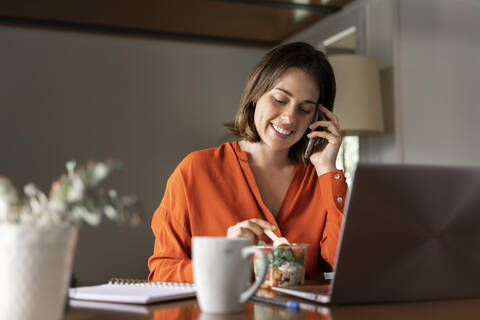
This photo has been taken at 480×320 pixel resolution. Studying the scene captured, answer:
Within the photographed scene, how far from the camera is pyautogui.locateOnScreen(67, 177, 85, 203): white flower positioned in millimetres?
625

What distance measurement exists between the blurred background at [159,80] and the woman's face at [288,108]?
1620 mm

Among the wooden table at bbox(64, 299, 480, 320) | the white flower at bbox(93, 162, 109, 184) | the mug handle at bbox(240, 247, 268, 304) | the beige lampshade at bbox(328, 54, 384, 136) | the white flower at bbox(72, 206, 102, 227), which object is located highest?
the beige lampshade at bbox(328, 54, 384, 136)

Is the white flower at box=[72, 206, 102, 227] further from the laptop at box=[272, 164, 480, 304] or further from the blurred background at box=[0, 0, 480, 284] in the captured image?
the blurred background at box=[0, 0, 480, 284]

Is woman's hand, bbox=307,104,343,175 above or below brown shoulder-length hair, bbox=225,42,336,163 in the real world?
below

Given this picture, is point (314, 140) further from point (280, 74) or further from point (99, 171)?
point (99, 171)

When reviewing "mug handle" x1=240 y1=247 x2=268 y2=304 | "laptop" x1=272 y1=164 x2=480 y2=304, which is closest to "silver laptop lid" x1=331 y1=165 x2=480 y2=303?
"laptop" x1=272 y1=164 x2=480 y2=304

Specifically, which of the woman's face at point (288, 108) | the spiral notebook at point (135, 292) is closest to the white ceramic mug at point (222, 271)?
the spiral notebook at point (135, 292)

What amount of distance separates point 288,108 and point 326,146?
0.19 meters

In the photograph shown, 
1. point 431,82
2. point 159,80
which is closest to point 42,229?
point 431,82

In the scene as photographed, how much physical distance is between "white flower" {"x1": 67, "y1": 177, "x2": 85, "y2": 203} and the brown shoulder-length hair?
3.84ft

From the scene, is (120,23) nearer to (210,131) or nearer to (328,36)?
(210,131)

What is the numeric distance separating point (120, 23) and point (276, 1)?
1.32 metres

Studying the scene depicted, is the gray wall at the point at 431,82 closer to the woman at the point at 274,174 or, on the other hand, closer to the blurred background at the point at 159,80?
the blurred background at the point at 159,80

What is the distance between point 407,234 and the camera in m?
0.85
